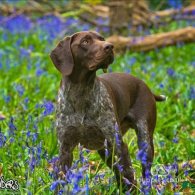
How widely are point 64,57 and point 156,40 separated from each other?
6.59 meters

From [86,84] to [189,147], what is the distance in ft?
5.34

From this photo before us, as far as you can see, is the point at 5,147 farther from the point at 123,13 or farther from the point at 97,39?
the point at 123,13

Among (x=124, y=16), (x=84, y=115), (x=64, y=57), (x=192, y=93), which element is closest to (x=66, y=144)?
A: (x=84, y=115)

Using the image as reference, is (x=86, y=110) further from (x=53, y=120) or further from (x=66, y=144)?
(x=53, y=120)

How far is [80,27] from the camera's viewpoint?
12461 mm

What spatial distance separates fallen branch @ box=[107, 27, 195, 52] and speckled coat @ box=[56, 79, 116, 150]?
626 centimetres

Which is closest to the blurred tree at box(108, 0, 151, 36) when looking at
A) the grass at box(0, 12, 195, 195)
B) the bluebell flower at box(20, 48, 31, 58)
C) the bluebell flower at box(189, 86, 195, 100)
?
the grass at box(0, 12, 195, 195)

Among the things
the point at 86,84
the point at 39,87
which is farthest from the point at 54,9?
the point at 86,84

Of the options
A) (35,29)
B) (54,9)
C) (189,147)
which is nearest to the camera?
(189,147)

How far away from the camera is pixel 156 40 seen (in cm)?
1058

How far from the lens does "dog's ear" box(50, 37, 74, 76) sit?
4145mm

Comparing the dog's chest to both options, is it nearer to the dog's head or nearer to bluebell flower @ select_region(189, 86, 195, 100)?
the dog's head

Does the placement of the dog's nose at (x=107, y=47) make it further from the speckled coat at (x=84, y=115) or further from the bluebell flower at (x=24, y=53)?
the bluebell flower at (x=24, y=53)

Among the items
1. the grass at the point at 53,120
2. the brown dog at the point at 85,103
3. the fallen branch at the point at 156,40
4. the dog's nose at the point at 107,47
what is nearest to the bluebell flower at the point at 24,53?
the grass at the point at 53,120
